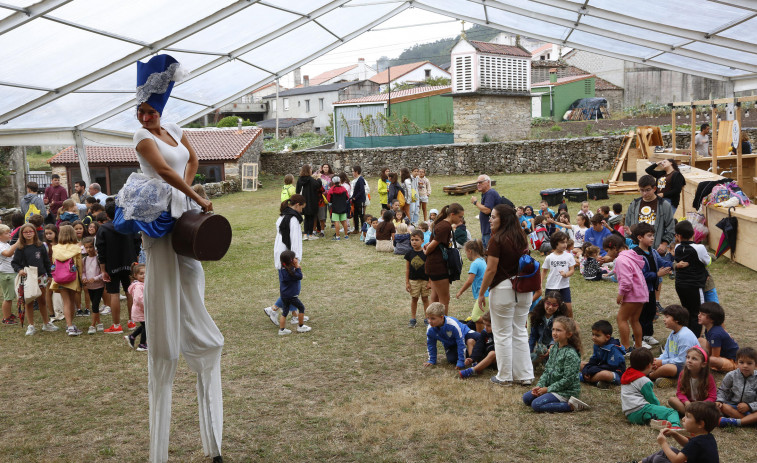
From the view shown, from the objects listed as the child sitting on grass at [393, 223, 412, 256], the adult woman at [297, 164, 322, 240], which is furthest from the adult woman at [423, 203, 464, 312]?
the adult woman at [297, 164, 322, 240]

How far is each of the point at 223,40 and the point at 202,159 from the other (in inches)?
723

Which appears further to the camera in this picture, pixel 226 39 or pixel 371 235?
pixel 371 235

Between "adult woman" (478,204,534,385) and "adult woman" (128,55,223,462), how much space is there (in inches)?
101

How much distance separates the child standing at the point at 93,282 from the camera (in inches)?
321

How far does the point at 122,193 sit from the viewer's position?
3.72 meters

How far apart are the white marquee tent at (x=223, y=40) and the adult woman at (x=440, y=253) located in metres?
4.15

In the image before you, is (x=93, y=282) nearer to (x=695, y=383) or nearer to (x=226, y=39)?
(x=226, y=39)

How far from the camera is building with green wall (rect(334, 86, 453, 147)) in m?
34.1

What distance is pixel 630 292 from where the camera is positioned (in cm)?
620

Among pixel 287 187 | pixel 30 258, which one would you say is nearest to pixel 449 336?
pixel 30 258

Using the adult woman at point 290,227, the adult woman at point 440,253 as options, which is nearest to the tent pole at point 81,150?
the adult woman at point 290,227

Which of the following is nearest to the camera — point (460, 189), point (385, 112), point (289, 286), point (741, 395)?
point (741, 395)

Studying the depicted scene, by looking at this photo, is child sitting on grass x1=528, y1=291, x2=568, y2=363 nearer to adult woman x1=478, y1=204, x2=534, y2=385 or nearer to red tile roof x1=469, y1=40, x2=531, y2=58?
adult woman x1=478, y1=204, x2=534, y2=385

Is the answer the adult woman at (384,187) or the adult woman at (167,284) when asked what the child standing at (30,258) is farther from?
the adult woman at (384,187)
